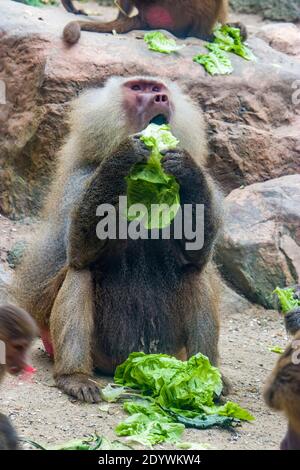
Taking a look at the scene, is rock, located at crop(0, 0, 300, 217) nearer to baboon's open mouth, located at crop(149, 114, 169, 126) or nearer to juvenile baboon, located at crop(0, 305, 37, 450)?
baboon's open mouth, located at crop(149, 114, 169, 126)

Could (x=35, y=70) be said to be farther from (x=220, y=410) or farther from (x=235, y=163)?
(x=220, y=410)

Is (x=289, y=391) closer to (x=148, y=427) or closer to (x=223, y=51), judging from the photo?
(x=148, y=427)

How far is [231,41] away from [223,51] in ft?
0.73

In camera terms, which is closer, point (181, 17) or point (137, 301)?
point (137, 301)

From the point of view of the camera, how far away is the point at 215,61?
32.5ft

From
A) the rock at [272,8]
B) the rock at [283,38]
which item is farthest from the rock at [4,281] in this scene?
the rock at [272,8]

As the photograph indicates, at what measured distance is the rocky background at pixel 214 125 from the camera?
8742mm

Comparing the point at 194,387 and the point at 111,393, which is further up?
the point at 194,387

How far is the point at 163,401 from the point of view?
598 centimetres

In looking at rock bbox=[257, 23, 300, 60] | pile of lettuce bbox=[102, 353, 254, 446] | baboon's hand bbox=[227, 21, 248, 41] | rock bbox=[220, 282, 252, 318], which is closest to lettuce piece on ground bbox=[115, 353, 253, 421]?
pile of lettuce bbox=[102, 353, 254, 446]

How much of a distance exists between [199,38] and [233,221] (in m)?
2.46

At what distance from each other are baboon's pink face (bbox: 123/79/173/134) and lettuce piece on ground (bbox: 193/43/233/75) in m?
3.35

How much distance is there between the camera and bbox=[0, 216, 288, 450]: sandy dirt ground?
549 centimetres

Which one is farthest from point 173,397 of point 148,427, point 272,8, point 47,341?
point 272,8
